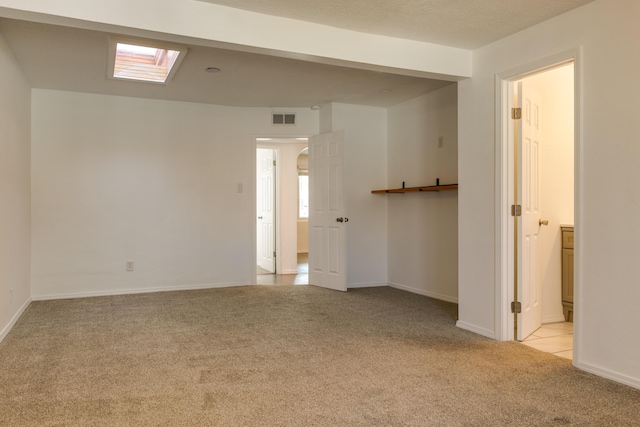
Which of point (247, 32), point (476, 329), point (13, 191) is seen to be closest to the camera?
point (247, 32)

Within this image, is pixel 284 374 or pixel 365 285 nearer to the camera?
pixel 284 374

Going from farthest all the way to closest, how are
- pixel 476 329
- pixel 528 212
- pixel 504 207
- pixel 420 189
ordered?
1. pixel 420 189
2. pixel 476 329
3. pixel 528 212
4. pixel 504 207

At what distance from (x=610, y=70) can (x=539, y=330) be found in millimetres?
2181

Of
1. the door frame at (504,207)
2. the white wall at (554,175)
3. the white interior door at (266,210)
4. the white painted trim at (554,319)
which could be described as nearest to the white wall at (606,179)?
the door frame at (504,207)

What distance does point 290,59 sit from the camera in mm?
4070

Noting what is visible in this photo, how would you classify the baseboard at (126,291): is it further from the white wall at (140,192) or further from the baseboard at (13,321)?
the baseboard at (13,321)

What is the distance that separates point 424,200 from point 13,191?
425cm

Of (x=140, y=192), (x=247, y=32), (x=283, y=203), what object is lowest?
(x=283, y=203)

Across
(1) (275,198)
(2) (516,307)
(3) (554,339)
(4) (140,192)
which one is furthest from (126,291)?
(3) (554,339)

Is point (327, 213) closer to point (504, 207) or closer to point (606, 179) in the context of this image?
point (504, 207)

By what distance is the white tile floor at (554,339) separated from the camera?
11.1 ft

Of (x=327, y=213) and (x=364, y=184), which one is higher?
(x=364, y=184)

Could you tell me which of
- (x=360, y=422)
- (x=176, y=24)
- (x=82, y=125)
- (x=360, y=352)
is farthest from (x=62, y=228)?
(x=360, y=422)

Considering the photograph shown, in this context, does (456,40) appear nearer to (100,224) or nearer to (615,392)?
(615,392)
